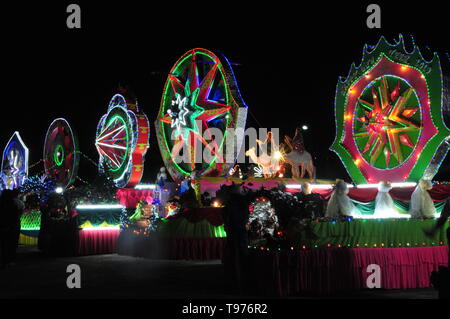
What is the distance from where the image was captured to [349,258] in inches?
390

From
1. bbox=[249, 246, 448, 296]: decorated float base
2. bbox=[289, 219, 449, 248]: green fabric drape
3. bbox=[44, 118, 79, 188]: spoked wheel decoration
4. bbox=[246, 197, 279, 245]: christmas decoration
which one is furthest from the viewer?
bbox=[44, 118, 79, 188]: spoked wheel decoration

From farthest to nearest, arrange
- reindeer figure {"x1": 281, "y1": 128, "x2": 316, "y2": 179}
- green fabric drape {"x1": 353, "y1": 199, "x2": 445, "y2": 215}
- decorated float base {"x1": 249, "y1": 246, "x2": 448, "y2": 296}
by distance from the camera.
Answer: reindeer figure {"x1": 281, "y1": 128, "x2": 316, "y2": 179} < green fabric drape {"x1": 353, "y1": 199, "x2": 445, "y2": 215} < decorated float base {"x1": 249, "y1": 246, "x2": 448, "y2": 296}

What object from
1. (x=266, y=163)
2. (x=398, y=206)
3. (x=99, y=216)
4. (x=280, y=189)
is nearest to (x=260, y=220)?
(x=280, y=189)

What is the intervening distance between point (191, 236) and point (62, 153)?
1346 centimetres

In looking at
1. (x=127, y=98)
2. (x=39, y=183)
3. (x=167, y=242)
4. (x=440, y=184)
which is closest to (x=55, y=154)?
(x=39, y=183)

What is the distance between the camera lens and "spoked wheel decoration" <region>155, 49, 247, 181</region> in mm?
18031

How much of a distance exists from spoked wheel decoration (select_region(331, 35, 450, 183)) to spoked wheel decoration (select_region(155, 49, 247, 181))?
10.7 feet

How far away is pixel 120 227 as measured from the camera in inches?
763

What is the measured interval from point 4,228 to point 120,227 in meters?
5.26

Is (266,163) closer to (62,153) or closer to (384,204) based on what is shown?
(384,204)

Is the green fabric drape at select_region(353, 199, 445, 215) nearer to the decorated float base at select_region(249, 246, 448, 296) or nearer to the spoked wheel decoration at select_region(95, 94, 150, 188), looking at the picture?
the decorated float base at select_region(249, 246, 448, 296)

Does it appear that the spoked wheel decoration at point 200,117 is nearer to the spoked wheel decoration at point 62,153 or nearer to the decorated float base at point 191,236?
the decorated float base at point 191,236

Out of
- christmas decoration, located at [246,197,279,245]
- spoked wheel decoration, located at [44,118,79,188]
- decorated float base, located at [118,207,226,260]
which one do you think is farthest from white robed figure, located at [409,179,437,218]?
spoked wheel decoration, located at [44,118,79,188]

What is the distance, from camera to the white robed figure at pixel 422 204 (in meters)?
11.9
